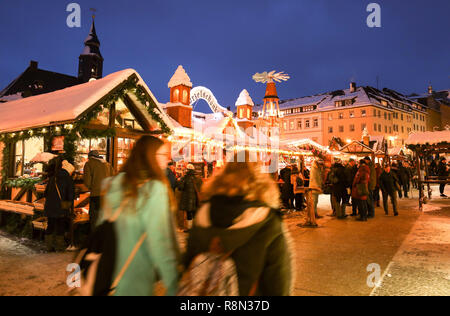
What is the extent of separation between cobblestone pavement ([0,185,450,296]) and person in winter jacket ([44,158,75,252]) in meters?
0.36

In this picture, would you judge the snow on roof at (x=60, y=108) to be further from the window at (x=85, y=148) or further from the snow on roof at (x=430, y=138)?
the snow on roof at (x=430, y=138)

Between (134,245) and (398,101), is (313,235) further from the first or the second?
(398,101)

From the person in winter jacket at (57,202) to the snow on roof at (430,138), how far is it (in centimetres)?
1451

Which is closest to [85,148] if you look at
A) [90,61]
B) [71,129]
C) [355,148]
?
[71,129]

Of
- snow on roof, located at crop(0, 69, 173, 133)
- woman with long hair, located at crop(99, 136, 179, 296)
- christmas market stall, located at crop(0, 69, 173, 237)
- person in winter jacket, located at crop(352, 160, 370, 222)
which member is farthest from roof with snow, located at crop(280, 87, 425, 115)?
woman with long hair, located at crop(99, 136, 179, 296)

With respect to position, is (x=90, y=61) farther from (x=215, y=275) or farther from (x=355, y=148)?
(x=215, y=275)

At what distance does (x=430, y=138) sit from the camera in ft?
44.7

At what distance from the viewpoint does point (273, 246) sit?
1.99 meters

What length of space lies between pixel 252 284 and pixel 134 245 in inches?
34.2

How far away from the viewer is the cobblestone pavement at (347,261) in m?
4.41

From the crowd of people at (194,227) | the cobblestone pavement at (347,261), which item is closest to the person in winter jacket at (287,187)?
the cobblestone pavement at (347,261)

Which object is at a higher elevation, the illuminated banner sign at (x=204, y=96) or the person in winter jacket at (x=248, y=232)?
the illuminated banner sign at (x=204, y=96)

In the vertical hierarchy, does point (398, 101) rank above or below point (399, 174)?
above
